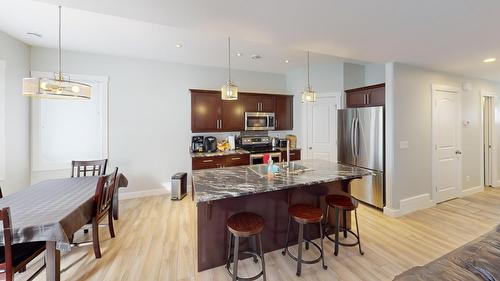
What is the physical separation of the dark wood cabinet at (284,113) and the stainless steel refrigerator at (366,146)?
4.39 feet

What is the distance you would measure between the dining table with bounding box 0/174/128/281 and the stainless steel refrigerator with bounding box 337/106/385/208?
398cm

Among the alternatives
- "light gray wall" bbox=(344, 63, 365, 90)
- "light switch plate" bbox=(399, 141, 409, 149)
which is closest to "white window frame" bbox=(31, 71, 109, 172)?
"light gray wall" bbox=(344, 63, 365, 90)

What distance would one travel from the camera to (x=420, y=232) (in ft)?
9.35

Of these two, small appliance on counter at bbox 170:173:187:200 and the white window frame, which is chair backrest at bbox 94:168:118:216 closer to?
small appliance on counter at bbox 170:173:187:200

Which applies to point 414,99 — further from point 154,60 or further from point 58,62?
point 58,62

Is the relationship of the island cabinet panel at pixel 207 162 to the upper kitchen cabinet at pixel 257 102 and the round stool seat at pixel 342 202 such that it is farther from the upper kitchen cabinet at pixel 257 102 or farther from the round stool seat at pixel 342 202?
the round stool seat at pixel 342 202

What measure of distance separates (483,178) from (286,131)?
455 cm

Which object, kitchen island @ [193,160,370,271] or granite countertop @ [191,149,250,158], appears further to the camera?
granite countertop @ [191,149,250,158]

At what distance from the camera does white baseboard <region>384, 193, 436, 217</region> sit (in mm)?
3363

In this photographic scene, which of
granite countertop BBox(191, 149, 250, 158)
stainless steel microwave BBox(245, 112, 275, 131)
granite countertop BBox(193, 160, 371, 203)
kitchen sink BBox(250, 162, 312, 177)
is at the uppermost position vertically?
stainless steel microwave BBox(245, 112, 275, 131)

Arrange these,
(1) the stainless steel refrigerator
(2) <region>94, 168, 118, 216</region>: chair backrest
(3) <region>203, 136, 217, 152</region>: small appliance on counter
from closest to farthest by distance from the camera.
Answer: (2) <region>94, 168, 118, 216</region>: chair backrest < (1) the stainless steel refrigerator < (3) <region>203, 136, 217, 152</region>: small appliance on counter

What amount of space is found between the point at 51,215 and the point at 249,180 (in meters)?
1.73

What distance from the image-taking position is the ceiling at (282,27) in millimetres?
1793

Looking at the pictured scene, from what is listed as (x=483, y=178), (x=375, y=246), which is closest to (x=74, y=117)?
(x=375, y=246)
